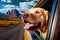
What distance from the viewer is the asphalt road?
127 cm

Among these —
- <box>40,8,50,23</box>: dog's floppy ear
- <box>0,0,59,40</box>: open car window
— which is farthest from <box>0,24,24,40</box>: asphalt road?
<box>40,8,50,23</box>: dog's floppy ear

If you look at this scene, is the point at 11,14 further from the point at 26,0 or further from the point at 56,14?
the point at 56,14

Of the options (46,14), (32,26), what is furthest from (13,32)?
(46,14)

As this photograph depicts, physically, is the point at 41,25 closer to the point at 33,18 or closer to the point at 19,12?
the point at 33,18

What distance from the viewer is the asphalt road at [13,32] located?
4.17 feet

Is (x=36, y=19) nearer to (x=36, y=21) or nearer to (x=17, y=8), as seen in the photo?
(x=36, y=21)

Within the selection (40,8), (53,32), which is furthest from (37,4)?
(53,32)

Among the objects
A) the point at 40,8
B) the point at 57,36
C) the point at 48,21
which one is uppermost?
the point at 40,8

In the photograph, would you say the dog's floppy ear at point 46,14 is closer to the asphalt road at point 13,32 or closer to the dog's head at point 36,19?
the dog's head at point 36,19

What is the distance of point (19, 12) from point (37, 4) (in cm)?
16

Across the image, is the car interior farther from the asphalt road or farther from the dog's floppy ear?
the asphalt road

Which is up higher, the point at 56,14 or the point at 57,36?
the point at 56,14

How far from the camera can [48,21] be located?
128 cm

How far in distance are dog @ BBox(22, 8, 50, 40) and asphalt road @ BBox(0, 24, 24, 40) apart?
5 centimetres
